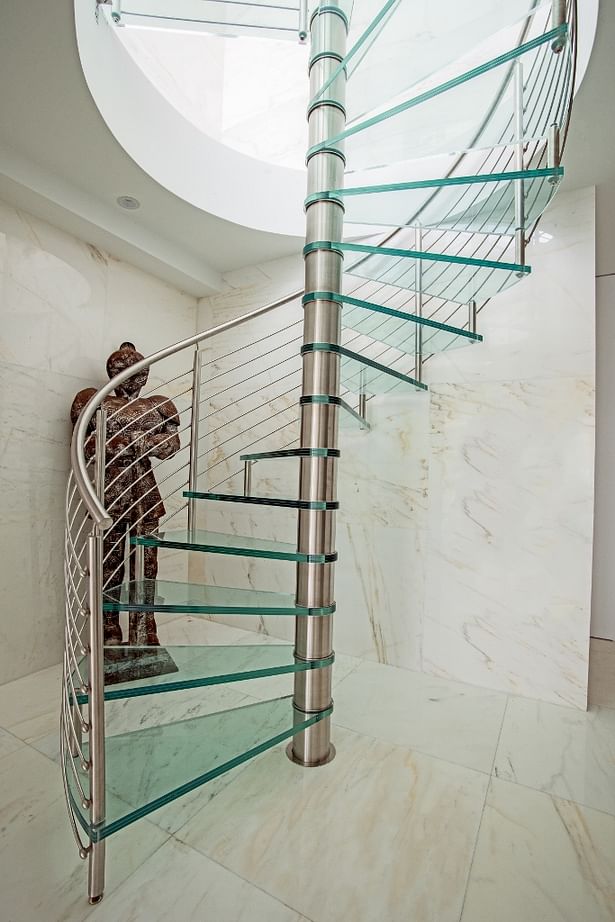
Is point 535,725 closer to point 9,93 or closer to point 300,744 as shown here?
point 300,744

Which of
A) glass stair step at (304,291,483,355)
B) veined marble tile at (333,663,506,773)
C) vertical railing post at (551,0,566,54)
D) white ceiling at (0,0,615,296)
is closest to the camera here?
vertical railing post at (551,0,566,54)

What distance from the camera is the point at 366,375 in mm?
2395

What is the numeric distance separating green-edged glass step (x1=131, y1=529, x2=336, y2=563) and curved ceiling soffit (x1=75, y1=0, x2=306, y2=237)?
Answer: 172 cm

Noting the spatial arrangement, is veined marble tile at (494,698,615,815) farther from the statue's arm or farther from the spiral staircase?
the statue's arm

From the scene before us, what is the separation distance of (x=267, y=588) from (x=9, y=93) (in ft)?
9.04

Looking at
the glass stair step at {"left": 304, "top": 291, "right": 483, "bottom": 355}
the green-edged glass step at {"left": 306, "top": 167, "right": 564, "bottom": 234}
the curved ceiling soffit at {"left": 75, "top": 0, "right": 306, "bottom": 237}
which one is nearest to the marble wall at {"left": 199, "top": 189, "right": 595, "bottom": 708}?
the glass stair step at {"left": 304, "top": 291, "right": 483, "bottom": 355}

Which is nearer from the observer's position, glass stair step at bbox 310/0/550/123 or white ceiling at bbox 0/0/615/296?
glass stair step at bbox 310/0/550/123

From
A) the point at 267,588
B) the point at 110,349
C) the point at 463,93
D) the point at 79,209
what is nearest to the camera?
the point at 463,93

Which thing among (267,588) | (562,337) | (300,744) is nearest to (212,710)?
(300,744)

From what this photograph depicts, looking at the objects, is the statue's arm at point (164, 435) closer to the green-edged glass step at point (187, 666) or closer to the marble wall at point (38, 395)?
the marble wall at point (38, 395)

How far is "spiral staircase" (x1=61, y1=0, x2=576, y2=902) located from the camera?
1354 mm

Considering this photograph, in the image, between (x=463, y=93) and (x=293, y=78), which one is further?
(x=293, y=78)

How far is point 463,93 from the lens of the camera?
1549mm

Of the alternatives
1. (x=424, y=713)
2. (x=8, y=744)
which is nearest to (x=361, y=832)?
(x=424, y=713)
